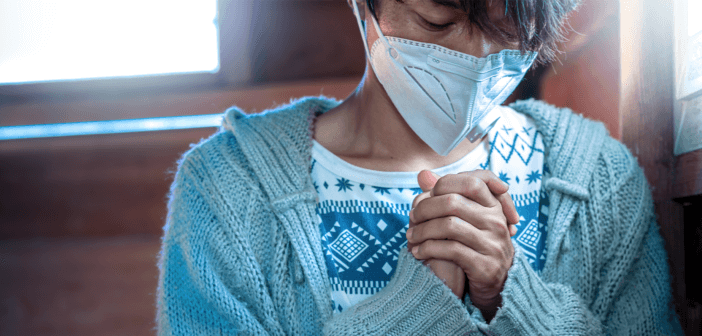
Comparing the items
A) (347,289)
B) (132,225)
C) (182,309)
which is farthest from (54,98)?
(347,289)

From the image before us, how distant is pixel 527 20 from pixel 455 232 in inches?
11.6

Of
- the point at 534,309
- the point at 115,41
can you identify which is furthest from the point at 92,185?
the point at 534,309

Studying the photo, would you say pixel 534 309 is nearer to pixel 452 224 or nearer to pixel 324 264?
pixel 452 224

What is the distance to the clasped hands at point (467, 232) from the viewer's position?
0.62m

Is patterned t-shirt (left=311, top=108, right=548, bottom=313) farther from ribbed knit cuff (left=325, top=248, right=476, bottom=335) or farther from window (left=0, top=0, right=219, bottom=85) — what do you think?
window (left=0, top=0, right=219, bottom=85)

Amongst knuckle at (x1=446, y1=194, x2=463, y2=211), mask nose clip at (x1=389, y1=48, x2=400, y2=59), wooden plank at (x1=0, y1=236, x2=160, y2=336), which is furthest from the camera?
wooden plank at (x1=0, y1=236, x2=160, y2=336)

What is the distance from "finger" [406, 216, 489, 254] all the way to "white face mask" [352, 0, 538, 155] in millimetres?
171

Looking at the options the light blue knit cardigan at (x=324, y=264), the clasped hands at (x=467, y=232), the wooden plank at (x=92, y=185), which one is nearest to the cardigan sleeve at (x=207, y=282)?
the light blue knit cardigan at (x=324, y=264)

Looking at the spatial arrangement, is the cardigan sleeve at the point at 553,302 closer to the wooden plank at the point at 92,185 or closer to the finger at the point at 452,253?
the finger at the point at 452,253

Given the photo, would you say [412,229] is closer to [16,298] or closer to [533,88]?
[533,88]

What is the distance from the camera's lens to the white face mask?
68 cm

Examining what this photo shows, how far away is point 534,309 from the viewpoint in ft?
2.10

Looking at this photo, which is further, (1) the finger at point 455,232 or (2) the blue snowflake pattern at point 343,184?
(2) the blue snowflake pattern at point 343,184

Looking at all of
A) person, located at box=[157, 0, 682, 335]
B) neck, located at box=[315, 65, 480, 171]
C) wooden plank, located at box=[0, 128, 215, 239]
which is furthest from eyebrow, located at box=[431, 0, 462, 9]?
wooden plank, located at box=[0, 128, 215, 239]
